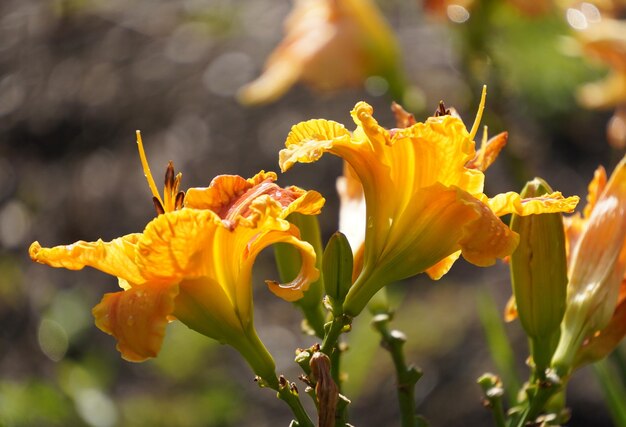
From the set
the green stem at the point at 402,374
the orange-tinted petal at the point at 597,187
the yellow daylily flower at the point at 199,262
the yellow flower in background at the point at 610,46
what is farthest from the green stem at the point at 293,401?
the yellow flower in background at the point at 610,46

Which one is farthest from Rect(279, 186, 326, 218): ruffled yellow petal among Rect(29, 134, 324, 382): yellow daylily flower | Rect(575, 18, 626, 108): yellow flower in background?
Rect(575, 18, 626, 108): yellow flower in background

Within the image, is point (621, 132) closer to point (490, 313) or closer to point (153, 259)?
point (490, 313)

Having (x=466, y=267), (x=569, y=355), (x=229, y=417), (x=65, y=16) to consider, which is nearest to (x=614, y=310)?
(x=569, y=355)

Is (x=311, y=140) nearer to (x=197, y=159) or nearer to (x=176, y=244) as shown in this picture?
(x=176, y=244)

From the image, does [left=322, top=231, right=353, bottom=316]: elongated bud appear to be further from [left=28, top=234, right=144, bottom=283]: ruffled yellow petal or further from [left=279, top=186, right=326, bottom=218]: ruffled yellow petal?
[left=28, top=234, right=144, bottom=283]: ruffled yellow petal

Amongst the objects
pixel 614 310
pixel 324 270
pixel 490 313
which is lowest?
pixel 490 313

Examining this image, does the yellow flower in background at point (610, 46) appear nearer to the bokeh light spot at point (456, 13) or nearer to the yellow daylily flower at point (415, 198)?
the bokeh light spot at point (456, 13)

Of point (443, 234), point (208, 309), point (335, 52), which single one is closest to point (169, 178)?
point (208, 309)
